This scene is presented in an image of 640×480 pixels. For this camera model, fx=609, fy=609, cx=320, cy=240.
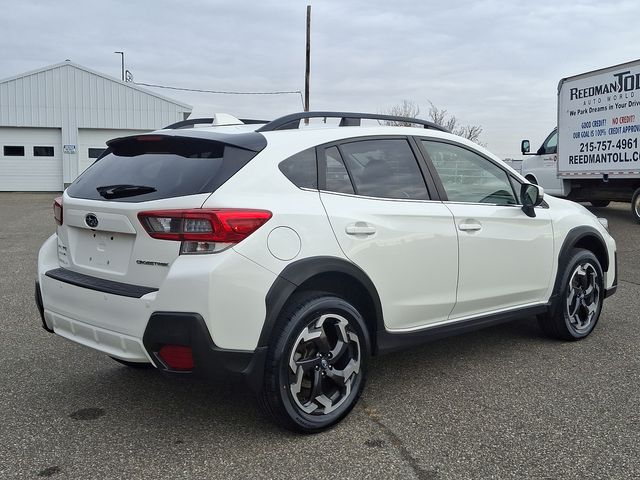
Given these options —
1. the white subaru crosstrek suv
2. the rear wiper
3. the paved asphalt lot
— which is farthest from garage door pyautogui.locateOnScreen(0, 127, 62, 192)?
the rear wiper

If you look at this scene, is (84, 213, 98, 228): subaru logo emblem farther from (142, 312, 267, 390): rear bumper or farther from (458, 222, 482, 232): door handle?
(458, 222, 482, 232): door handle

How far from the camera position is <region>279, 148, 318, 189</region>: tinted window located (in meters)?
3.18

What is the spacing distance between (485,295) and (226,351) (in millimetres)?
1986

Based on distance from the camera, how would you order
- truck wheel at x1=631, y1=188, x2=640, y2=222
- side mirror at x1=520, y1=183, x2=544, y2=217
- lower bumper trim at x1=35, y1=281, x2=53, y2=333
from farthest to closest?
truck wheel at x1=631, y1=188, x2=640, y2=222 → side mirror at x1=520, y1=183, x2=544, y2=217 → lower bumper trim at x1=35, y1=281, x2=53, y2=333

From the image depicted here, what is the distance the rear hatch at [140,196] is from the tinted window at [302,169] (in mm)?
172

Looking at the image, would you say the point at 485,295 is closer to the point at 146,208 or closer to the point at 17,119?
the point at 146,208

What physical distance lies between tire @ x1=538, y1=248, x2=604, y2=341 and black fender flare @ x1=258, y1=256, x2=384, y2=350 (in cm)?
216

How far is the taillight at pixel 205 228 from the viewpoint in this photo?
2.80 m

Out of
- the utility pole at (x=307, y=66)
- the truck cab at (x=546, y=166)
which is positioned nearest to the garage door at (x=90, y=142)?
the utility pole at (x=307, y=66)

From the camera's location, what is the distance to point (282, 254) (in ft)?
9.68

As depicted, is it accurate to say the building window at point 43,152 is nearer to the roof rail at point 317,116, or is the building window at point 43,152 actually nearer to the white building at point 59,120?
the white building at point 59,120

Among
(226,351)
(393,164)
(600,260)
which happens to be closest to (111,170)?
(226,351)

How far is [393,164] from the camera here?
12.2 ft

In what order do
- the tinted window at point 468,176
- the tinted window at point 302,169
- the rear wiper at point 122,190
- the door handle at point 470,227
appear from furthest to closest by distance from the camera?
the tinted window at point 468,176 < the door handle at point 470,227 < the tinted window at point 302,169 < the rear wiper at point 122,190
